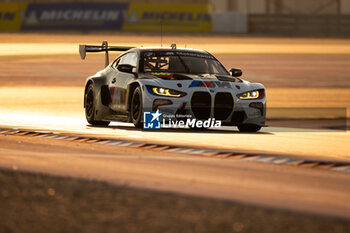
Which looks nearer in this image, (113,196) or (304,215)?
(304,215)

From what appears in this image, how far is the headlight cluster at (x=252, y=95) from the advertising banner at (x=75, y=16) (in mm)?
48432

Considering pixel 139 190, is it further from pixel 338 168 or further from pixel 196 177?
pixel 338 168

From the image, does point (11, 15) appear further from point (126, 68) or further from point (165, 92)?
point (165, 92)

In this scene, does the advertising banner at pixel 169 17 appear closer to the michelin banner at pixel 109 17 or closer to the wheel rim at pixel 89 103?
the michelin banner at pixel 109 17

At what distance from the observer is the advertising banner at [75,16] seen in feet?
204

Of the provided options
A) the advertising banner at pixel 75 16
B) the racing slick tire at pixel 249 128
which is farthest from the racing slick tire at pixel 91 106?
the advertising banner at pixel 75 16

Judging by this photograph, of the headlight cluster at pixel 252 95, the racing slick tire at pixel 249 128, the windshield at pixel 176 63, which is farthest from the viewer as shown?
the windshield at pixel 176 63

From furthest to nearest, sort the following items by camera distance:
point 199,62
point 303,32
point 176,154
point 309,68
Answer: point 303,32, point 309,68, point 199,62, point 176,154

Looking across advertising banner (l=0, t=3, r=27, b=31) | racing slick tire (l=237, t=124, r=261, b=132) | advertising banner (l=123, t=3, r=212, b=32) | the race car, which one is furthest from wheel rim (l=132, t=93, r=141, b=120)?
advertising banner (l=0, t=3, r=27, b=31)

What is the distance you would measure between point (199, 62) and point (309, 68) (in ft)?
59.6

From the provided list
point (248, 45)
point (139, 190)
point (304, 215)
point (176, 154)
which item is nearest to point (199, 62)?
point (176, 154)

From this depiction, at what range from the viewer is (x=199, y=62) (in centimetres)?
1483

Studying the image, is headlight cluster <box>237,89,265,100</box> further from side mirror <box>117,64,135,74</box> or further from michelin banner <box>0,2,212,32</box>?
michelin banner <box>0,2,212,32</box>

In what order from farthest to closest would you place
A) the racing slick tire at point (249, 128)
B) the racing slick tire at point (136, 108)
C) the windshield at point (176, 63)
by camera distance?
the windshield at point (176, 63)
the racing slick tire at point (249, 128)
the racing slick tire at point (136, 108)
